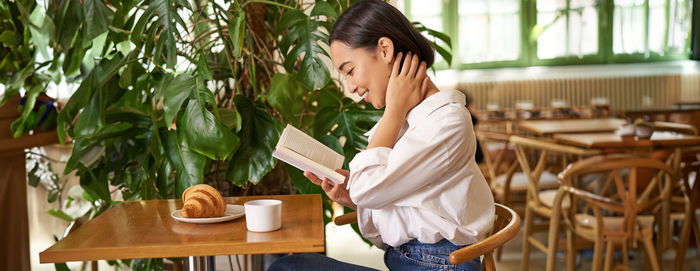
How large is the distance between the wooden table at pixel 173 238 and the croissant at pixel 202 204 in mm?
29

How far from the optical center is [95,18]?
2.09 metres

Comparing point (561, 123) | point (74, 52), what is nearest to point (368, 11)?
point (74, 52)

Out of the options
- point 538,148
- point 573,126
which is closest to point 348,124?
point 538,148

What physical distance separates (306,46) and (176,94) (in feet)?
1.42

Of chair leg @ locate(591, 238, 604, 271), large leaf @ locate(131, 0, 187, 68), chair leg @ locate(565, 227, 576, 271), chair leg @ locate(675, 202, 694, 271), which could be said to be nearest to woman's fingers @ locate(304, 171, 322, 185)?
large leaf @ locate(131, 0, 187, 68)

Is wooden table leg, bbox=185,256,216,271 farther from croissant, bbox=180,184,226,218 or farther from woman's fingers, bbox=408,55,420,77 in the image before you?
woman's fingers, bbox=408,55,420,77

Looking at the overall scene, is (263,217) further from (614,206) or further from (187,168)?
(614,206)

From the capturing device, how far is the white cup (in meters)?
1.45

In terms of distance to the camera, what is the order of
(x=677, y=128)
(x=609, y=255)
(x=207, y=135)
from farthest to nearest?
(x=677, y=128)
(x=609, y=255)
(x=207, y=135)

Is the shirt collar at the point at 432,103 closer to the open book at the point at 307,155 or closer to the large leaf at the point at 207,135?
the open book at the point at 307,155

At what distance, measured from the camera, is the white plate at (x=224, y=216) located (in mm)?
1548

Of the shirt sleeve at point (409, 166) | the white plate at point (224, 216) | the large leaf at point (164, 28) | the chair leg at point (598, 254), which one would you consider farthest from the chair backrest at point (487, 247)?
the chair leg at point (598, 254)

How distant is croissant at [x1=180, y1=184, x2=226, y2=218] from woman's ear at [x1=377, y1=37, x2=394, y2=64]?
48 centimetres

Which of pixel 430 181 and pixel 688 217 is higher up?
pixel 430 181
